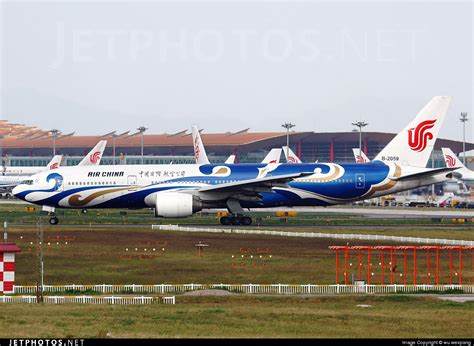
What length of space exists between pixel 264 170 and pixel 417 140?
1341cm

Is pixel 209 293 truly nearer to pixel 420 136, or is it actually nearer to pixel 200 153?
pixel 420 136

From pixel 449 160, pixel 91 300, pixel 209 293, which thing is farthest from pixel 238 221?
pixel 449 160

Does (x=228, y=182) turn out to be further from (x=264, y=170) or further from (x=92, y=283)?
(x=92, y=283)

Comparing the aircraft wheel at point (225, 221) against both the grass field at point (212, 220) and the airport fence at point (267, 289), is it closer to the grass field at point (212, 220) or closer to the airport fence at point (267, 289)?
the grass field at point (212, 220)

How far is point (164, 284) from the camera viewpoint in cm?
4716

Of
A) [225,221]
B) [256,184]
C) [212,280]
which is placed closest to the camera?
[212,280]

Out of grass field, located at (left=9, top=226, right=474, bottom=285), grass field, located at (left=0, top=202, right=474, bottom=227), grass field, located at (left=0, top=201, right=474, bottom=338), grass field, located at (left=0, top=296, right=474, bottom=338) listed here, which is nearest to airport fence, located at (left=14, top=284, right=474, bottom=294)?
grass field, located at (left=0, top=201, right=474, bottom=338)

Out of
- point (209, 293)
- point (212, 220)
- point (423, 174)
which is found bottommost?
point (209, 293)

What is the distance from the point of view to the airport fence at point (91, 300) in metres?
38.6

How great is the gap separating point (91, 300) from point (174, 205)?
40731mm

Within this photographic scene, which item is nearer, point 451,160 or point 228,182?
point 228,182

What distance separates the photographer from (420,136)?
8538 centimetres

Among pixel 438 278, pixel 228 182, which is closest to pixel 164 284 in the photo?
pixel 438 278

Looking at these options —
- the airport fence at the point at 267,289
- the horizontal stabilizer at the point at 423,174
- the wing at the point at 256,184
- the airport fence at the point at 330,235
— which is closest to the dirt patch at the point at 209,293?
the airport fence at the point at 267,289
